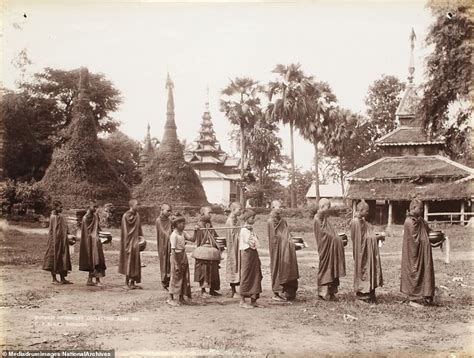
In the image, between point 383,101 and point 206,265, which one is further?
point 383,101

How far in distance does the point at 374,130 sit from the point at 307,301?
7338 mm

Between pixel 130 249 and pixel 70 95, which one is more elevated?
pixel 70 95

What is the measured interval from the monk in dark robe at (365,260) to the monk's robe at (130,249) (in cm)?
385

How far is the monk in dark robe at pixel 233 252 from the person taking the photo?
7.99 metres

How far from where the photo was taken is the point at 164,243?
330 inches

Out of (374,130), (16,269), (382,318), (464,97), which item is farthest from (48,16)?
(374,130)

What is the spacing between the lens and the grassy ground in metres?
5.80

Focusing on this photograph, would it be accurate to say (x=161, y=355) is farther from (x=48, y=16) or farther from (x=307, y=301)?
(x=48, y=16)

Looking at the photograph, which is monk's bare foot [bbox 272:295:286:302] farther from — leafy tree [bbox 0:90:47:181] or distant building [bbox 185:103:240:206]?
distant building [bbox 185:103:240:206]

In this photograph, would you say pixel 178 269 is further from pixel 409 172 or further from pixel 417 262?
pixel 409 172

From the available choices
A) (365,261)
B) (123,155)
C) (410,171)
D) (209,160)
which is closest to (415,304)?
(365,261)

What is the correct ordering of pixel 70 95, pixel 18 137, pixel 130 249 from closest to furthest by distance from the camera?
pixel 130 249, pixel 18 137, pixel 70 95

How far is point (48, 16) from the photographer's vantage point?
7664 mm

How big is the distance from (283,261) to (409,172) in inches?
307
